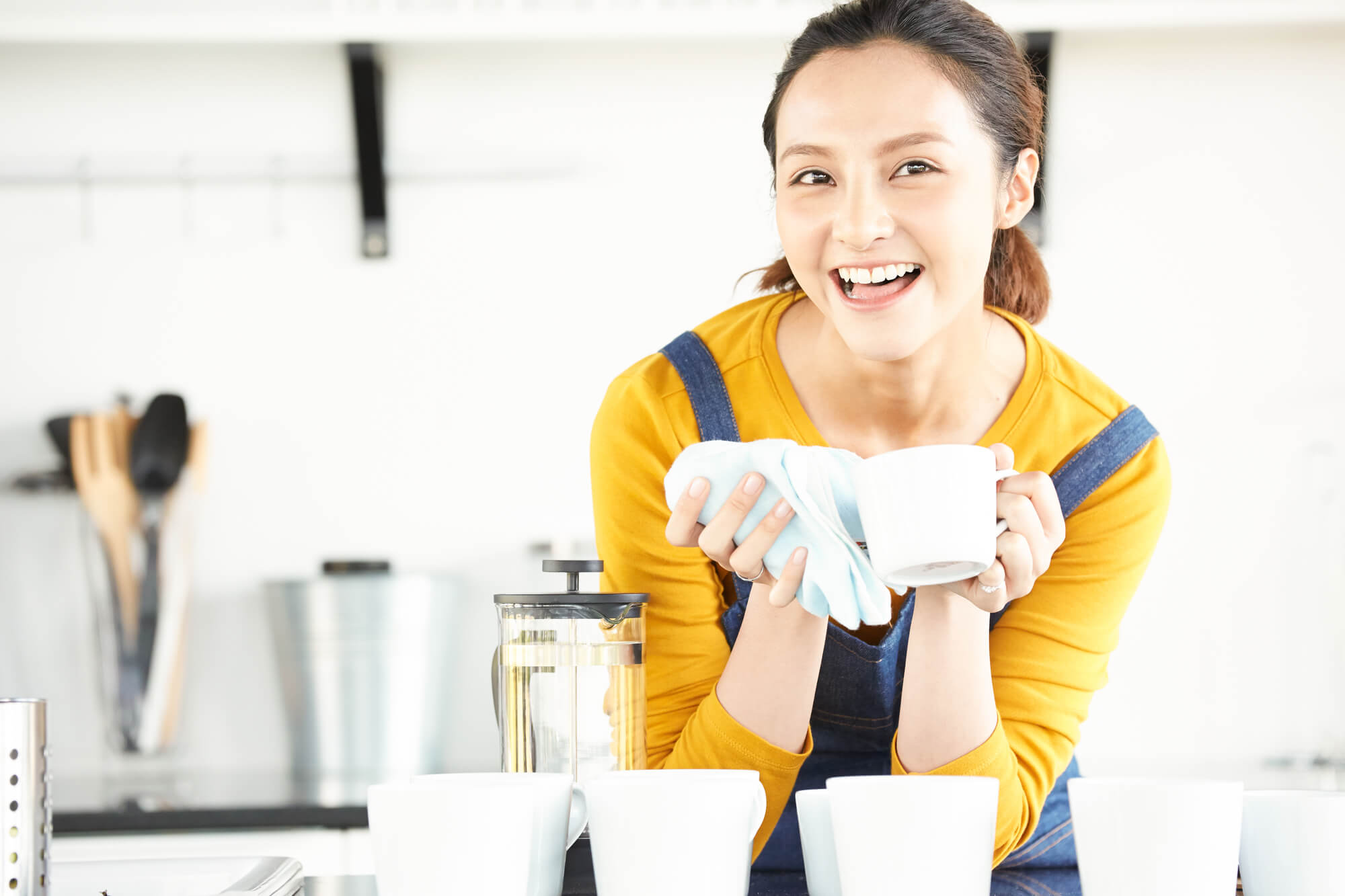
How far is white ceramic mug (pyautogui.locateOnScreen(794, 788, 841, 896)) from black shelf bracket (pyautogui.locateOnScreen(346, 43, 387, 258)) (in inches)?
61.5

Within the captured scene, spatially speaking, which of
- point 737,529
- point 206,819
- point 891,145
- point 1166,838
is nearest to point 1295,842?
point 1166,838

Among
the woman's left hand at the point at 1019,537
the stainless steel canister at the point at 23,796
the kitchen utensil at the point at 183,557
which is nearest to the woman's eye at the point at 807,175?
the woman's left hand at the point at 1019,537

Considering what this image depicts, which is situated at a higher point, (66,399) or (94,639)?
(66,399)

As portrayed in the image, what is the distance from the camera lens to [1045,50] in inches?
78.2

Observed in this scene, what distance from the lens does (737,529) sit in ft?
2.49

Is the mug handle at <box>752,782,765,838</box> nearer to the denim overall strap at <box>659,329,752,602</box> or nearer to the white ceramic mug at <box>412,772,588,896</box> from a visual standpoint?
the white ceramic mug at <box>412,772,588,896</box>

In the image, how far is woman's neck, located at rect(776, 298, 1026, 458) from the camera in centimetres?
112

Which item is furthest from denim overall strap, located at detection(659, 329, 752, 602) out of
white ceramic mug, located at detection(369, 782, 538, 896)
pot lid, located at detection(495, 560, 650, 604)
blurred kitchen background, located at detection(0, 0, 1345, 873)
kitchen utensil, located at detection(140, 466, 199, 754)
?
kitchen utensil, located at detection(140, 466, 199, 754)

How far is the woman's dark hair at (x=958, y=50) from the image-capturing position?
1000 millimetres

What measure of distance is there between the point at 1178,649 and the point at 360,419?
1362 mm

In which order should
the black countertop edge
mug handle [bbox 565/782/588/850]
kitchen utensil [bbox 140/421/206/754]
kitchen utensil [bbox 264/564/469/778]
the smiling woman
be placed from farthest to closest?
kitchen utensil [bbox 140/421/206/754], kitchen utensil [bbox 264/564/469/778], the black countertop edge, the smiling woman, mug handle [bbox 565/782/588/850]

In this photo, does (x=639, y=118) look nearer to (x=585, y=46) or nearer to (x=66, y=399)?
(x=585, y=46)

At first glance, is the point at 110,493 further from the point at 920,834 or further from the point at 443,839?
the point at 920,834

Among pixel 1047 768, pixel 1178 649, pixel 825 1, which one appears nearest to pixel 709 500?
pixel 1047 768
